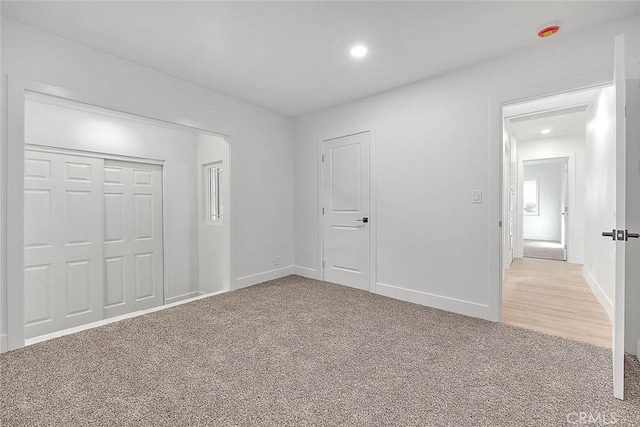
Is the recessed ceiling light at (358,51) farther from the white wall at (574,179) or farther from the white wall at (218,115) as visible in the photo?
the white wall at (574,179)

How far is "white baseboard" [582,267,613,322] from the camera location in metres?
3.01

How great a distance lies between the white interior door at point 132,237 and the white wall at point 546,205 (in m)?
10.4

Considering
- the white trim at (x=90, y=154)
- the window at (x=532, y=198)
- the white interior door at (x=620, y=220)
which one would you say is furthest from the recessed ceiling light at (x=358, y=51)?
the window at (x=532, y=198)

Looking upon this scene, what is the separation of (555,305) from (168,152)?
5504mm

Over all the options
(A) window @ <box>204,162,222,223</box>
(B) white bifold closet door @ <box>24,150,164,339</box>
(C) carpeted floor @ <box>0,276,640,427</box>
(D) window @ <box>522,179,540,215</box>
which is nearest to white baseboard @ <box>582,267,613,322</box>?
(C) carpeted floor @ <box>0,276,640,427</box>

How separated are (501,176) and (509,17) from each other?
1.28 m

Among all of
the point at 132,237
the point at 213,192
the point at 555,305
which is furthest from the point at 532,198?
the point at 132,237

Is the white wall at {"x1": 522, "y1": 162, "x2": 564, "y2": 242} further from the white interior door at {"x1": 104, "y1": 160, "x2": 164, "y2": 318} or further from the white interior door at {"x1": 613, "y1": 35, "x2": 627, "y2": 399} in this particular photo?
the white interior door at {"x1": 104, "y1": 160, "x2": 164, "y2": 318}

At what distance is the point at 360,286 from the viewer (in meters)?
3.90

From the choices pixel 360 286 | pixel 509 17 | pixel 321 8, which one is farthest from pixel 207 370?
pixel 509 17

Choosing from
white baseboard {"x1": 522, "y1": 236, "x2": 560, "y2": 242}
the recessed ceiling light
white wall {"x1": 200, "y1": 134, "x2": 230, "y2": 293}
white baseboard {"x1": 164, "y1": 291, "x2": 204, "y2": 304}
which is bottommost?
white baseboard {"x1": 164, "y1": 291, "x2": 204, "y2": 304}

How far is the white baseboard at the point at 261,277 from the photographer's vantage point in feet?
12.9
